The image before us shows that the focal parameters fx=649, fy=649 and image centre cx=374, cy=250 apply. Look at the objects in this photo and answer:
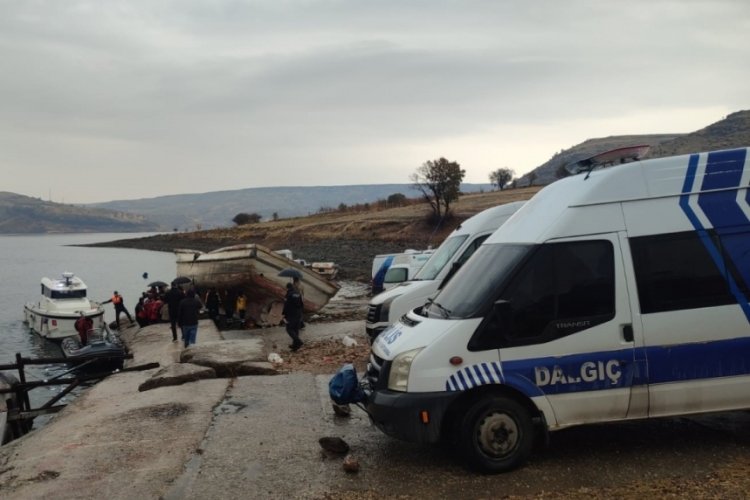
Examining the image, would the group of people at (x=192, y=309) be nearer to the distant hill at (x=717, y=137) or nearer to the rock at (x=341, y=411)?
the rock at (x=341, y=411)

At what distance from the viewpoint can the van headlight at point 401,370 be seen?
6.03 metres

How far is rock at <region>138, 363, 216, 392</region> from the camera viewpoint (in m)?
10.3

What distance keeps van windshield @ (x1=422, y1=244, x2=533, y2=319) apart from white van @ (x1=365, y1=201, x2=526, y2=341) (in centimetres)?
423

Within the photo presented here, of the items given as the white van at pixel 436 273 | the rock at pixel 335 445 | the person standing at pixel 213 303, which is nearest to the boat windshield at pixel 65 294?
the person standing at pixel 213 303

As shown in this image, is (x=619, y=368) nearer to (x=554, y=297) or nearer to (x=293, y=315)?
(x=554, y=297)

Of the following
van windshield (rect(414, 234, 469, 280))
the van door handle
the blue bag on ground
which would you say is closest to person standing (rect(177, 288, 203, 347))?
van windshield (rect(414, 234, 469, 280))

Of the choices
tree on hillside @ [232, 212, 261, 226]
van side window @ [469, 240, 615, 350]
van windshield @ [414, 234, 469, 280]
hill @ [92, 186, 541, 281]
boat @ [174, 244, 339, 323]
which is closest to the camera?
van side window @ [469, 240, 615, 350]

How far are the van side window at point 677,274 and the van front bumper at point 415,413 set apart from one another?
211cm

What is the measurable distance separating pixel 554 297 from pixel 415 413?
1.69 m

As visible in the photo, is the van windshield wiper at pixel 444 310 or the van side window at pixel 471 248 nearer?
the van windshield wiper at pixel 444 310

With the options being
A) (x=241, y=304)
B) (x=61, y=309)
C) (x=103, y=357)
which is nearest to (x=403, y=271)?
(x=241, y=304)

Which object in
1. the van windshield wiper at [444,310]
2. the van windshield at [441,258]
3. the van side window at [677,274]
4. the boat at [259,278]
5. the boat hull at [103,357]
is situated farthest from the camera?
the boat at [259,278]

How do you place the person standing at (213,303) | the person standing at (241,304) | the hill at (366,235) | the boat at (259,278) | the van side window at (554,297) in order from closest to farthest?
1. the van side window at (554,297)
2. the boat at (259,278)
3. the person standing at (241,304)
4. the person standing at (213,303)
5. the hill at (366,235)

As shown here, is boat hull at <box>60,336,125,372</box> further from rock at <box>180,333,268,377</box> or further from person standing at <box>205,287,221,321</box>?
rock at <box>180,333,268,377</box>
